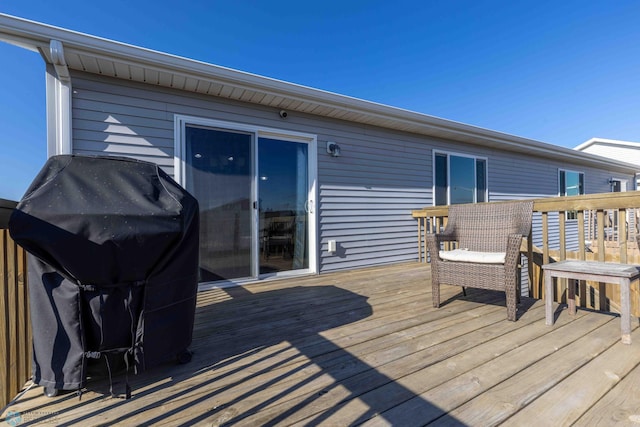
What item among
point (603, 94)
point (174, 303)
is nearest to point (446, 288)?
point (174, 303)

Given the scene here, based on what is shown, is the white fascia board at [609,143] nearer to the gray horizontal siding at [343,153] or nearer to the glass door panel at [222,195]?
the gray horizontal siding at [343,153]

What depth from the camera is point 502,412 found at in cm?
120

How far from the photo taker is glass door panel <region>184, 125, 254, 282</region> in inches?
135

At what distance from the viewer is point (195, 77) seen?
313 centimetres

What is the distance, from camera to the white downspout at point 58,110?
2746mm

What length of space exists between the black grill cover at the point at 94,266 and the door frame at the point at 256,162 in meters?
1.92

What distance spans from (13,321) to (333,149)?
12.3 feet

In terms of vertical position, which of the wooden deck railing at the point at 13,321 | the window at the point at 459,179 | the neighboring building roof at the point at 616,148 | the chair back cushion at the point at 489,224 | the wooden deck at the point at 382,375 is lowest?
the wooden deck at the point at 382,375

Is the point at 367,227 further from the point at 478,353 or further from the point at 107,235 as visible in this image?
the point at 107,235

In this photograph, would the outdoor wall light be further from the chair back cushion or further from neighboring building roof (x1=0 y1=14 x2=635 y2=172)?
the chair back cushion

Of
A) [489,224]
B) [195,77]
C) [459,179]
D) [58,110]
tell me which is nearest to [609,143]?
[459,179]

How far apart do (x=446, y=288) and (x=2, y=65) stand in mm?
5340

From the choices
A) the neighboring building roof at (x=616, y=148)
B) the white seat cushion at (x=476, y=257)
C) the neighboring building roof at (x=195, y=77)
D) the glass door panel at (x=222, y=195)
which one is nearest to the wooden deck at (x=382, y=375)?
the white seat cushion at (x=476, y=257)

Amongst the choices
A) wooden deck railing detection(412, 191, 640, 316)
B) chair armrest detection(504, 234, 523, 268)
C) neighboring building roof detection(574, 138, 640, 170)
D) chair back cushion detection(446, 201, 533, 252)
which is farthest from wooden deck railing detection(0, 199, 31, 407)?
neighboring building roof detection(574, 138, 640, 170)
